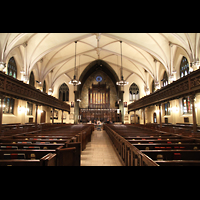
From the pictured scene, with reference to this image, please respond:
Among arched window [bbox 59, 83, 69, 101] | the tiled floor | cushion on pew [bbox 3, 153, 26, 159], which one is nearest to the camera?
cushion on pew [bbox 3, 153, 26, 159]

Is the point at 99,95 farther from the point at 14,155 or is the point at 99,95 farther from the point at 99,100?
the point at 14,155

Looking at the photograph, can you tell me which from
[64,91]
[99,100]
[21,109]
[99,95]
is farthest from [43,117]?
[99,95]

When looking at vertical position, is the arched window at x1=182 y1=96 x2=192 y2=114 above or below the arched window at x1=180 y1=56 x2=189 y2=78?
below

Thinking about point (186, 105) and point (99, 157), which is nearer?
point (99, 157)

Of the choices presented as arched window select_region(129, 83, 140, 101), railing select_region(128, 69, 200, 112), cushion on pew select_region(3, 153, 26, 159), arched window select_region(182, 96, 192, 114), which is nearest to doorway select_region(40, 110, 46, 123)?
arched window select_region(129, 83, 140, 101)

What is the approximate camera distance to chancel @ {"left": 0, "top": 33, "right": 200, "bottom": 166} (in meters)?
3.65

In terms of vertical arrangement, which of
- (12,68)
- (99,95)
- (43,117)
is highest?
(12,68)

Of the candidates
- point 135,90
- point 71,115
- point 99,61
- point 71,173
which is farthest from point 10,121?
point 135,90

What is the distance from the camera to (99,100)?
1142 inches

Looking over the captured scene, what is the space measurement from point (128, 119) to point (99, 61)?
1249cm

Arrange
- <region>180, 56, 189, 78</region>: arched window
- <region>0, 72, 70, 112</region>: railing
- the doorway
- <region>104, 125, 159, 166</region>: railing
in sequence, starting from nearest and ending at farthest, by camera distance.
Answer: <region>104, 125, 159, 166</region>: railing → <region>0, 72, 70, 112</region>: railing → <region>180, 56, 189, 78</region>: arched window → the doorway

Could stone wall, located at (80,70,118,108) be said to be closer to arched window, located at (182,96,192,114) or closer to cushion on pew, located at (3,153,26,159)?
arched window, located at (182,96,192,114)

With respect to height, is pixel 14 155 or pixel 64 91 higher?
pixel 64 91
